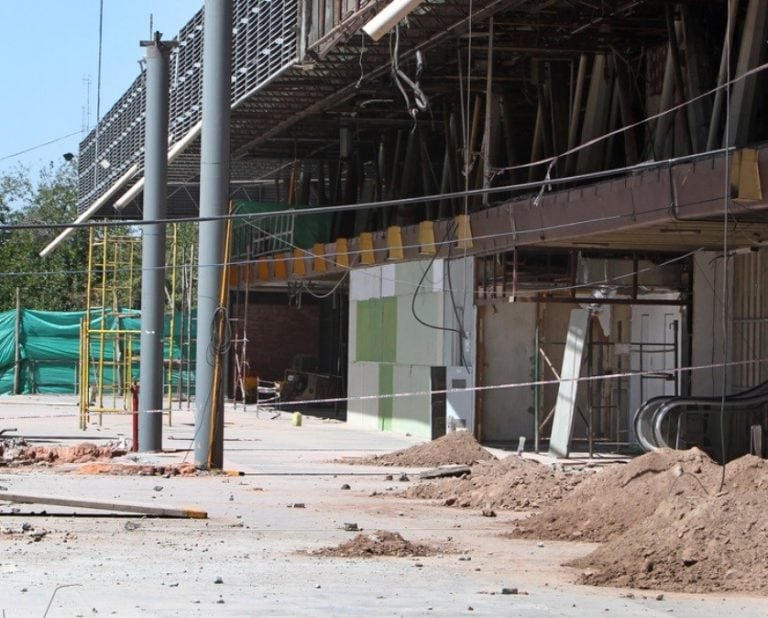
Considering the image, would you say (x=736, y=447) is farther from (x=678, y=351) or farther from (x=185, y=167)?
(x=185, y=167)

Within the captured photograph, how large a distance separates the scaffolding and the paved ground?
952 centimetres

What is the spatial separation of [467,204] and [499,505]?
1174cm

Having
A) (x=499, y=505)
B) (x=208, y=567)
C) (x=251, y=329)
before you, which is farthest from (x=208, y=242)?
(x=251, y=329)

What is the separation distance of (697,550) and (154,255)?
48.4 ft

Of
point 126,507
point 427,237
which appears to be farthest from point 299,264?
point 126,507

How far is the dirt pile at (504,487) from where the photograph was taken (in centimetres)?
1830

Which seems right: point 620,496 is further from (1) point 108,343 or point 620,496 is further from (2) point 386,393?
(1) point 108,343

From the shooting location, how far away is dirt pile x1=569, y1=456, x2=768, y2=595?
38.4 ft

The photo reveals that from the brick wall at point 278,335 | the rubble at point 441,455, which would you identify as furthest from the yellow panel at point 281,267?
the rubble at point 441,455

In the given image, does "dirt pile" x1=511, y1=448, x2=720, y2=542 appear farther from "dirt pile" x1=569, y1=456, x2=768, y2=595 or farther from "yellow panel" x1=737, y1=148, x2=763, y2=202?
"yellow panel" x1=737, y1=148, x2=763, y2=202

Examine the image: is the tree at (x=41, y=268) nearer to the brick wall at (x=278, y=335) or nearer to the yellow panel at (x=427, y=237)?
the brick wall at (x=278, y=335)

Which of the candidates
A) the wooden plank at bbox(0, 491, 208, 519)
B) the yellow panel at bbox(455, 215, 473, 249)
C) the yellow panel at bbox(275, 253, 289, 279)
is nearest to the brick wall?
the yellow panel at bbox(275, 253, 289, 279)

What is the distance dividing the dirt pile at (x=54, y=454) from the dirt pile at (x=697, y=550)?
12671 mm

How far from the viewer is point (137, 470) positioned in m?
21.8
